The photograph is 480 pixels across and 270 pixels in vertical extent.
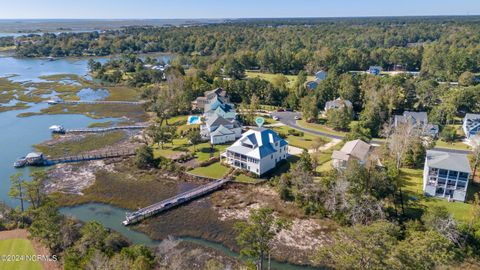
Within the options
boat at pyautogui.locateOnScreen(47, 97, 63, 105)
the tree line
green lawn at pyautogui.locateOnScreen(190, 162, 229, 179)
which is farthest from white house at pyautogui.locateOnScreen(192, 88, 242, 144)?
the tree line

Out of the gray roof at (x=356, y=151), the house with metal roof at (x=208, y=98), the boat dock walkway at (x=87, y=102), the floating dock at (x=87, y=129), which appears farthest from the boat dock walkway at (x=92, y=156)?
the boat dock walkway at (x=87, y=102)

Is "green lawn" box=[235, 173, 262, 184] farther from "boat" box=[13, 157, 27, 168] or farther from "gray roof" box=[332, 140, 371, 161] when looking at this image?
"boat" box=[13, 157, 27, 168]

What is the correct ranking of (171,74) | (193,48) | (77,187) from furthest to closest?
1. (193,48)
2. (171,74)
3. (77,187)

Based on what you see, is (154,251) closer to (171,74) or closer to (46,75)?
(171,74)

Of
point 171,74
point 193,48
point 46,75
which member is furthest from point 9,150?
point 193,48

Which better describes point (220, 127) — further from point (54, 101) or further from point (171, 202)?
point (54, 101)
